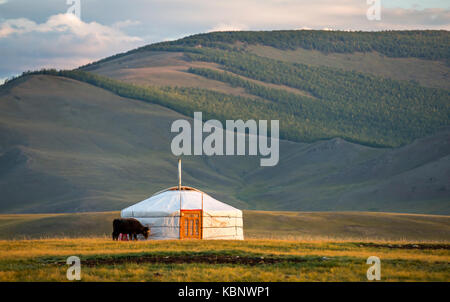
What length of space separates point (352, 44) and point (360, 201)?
136206 millimetres

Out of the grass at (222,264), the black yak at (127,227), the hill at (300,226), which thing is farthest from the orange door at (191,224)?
the hill at (300,226)

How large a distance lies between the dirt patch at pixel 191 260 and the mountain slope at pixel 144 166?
39968 millimetres

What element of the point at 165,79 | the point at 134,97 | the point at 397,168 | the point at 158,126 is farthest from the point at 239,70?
the point at 397,168

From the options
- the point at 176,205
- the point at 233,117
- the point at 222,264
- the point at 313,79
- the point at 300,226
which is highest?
the point at 313,79

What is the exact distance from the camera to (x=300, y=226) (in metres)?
41.5

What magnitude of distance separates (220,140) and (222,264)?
75.3 m

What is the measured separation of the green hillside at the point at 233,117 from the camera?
6462 centimetres

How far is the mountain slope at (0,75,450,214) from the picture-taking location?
6209 cm

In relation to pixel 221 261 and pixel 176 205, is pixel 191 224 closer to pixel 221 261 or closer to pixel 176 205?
pixel 176 205

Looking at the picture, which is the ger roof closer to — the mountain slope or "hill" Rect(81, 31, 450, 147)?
the mountain slope

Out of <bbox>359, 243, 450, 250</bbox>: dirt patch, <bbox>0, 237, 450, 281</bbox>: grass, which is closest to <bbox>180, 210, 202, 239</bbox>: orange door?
<bbox>0, 237, 450, 281</bbox>: grass

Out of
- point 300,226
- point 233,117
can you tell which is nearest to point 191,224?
point 300,226

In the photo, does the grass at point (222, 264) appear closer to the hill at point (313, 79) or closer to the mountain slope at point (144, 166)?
the mountain slope at point (144, 166)

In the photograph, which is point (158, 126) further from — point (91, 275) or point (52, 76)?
point (91, 275)
